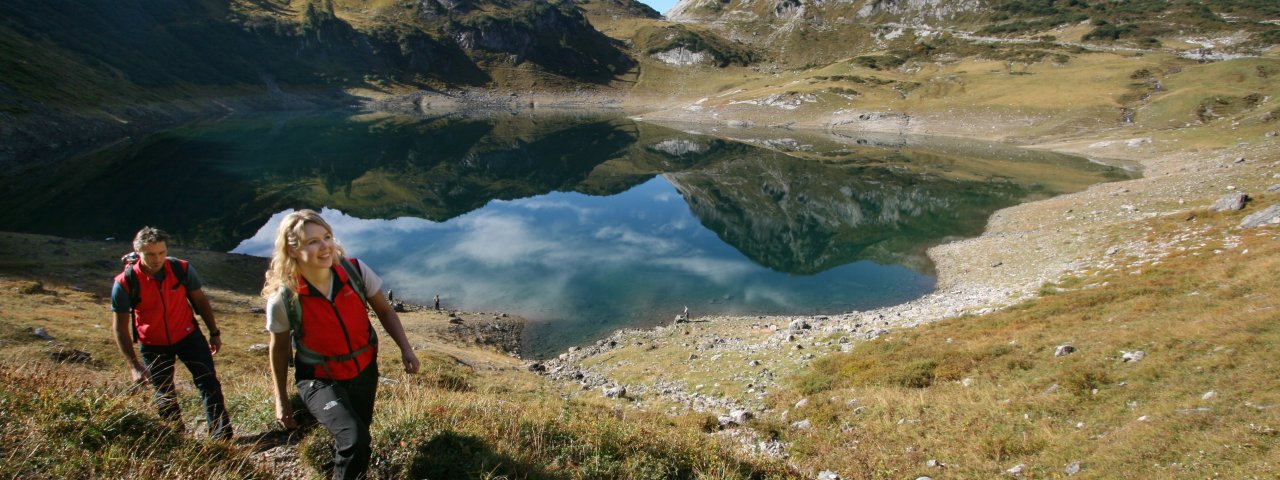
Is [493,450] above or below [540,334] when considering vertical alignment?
above

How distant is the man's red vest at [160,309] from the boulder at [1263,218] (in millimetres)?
29127

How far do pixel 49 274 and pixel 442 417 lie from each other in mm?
26458

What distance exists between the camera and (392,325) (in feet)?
19.2

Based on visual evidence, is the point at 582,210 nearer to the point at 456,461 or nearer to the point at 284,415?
the point at 456,461

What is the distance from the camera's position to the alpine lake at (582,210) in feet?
104

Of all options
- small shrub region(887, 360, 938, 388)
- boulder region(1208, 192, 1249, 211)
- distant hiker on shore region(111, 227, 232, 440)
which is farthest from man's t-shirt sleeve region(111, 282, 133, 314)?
boulder region(1208, 192, 1249, 211)

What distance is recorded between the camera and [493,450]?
647 cm

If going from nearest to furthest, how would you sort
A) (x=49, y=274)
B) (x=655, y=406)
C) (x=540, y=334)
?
(x=655, y=406) < (x=49, y=274) < (x=540, y=334)

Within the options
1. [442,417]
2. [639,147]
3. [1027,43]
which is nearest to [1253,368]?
[442,417]

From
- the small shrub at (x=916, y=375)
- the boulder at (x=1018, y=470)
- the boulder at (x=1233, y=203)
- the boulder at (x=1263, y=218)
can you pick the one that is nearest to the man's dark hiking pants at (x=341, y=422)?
the boulder at (x=1018, y=470)

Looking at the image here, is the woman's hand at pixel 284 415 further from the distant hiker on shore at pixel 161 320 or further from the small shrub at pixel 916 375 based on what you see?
the small shrub at pixel 916 375

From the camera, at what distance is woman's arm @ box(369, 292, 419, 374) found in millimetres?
5574

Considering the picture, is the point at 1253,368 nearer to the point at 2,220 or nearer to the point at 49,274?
the point at 49,274

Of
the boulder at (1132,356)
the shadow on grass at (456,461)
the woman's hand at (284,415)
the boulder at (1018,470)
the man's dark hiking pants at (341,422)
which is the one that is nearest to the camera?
the man's dark hiking pants at (341,422)
